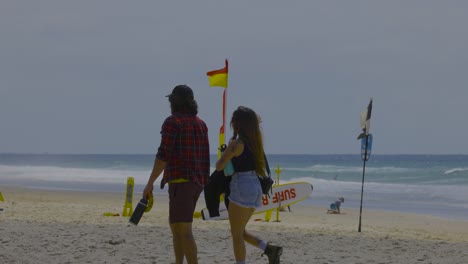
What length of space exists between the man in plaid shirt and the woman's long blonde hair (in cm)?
35

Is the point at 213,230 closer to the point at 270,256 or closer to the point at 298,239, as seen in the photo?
the point at 298,239

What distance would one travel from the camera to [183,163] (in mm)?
4898

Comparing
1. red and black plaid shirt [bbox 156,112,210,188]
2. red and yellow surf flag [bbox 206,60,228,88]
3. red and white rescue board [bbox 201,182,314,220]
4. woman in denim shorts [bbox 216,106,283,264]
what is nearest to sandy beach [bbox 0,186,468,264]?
woman in denim shorts [bbox 216,106,283,264]

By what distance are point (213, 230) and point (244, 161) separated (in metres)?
3.58

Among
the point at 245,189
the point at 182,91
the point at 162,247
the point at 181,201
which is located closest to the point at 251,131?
the point at 245,189

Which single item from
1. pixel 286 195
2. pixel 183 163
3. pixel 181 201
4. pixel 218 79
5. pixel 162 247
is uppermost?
pixel 218 79

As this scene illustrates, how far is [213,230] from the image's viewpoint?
8656 mm

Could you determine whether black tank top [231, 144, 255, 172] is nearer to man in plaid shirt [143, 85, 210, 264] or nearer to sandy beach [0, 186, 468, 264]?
man in plaid shirt [143, 85, 210, 264]

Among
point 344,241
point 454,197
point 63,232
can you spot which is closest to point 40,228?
point 63,232

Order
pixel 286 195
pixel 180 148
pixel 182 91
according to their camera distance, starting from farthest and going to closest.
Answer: pixel 286 195 → pixel 182 91 → pixel 180 148

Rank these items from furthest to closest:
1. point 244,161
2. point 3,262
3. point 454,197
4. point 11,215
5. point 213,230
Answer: point 454,197 < point 11,215 < point 213,230 < point 3,262 < point 244,161

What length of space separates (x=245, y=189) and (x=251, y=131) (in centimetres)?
43

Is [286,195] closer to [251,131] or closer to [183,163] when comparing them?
[251,131]

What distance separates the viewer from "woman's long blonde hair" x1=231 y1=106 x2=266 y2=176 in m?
5.23
